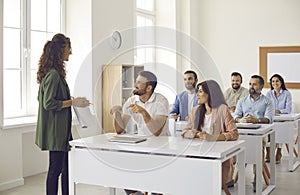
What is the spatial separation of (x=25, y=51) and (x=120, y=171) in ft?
9.51

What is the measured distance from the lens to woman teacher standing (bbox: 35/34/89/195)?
12.2 ft

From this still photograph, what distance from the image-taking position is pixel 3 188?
4941 mm

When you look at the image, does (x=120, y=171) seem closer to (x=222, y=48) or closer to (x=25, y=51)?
(x=25, y=51)

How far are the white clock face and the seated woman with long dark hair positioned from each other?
3.08 metres

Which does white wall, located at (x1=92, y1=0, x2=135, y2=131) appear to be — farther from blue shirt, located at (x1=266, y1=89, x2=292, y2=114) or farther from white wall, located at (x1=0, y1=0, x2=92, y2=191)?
blue shirt, located at (x1=266, y1=89, x2=292, y2=114)

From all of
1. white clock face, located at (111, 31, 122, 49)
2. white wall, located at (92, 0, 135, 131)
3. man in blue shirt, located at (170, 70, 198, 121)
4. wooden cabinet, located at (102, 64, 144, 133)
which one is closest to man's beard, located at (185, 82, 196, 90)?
man in blue shirt, located at (170, 70, 198, 121)

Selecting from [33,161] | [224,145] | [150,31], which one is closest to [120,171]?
[224,145]

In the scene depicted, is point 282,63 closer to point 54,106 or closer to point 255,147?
point 255,147

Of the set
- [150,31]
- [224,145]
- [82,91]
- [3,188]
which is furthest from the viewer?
[150,31]

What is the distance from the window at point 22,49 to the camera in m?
5.62

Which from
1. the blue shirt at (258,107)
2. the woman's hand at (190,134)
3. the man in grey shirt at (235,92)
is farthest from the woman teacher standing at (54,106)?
the man in grey shirt at (235,92)

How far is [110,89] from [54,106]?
2.79 metres

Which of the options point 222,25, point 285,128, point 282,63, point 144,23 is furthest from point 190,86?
point 222,25

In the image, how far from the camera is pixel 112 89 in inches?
251
